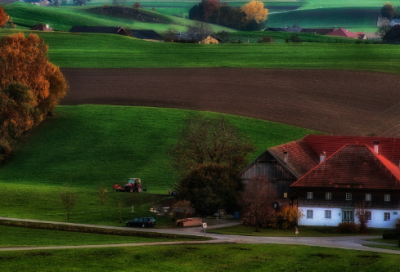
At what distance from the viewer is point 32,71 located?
101125 mm

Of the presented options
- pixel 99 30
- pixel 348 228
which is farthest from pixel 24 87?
pixel 99 30

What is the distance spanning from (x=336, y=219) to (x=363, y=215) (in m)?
2.72

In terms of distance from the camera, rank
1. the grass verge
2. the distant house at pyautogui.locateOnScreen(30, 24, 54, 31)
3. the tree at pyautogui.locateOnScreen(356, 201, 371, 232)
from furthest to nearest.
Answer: the distant house at pyautogui.locateOnScreen(30, 24, 54, 31) → the tree at pyautogui.locateOnScreen(356, 201, 371, 232) → the grass verge

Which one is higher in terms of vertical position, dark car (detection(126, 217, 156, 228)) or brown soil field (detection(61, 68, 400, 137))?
brown soil field (detection(61, 68, 400, 137))

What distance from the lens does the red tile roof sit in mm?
63375

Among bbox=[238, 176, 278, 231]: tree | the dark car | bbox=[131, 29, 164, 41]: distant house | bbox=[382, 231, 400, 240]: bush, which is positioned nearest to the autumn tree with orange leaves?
the dark car

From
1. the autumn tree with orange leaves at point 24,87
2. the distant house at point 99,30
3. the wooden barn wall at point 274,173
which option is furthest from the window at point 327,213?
the distant house at point 99,30

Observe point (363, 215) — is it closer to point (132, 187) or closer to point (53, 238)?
point (132, 187)

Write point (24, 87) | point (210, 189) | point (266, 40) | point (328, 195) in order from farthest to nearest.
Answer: point (266, 40) → point (24, 87) → point (210, 189) → point (328, 195)

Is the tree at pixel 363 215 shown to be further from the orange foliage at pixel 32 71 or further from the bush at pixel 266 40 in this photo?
the bush at pixel 266 40

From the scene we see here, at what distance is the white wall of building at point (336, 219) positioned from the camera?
6205cm

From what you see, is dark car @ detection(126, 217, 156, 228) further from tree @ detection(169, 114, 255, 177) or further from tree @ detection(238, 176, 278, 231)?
tree @ detection(169, 114, 255, 177)

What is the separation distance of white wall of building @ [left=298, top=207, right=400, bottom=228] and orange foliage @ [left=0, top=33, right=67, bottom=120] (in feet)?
154

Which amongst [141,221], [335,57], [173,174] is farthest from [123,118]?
[335,57]
